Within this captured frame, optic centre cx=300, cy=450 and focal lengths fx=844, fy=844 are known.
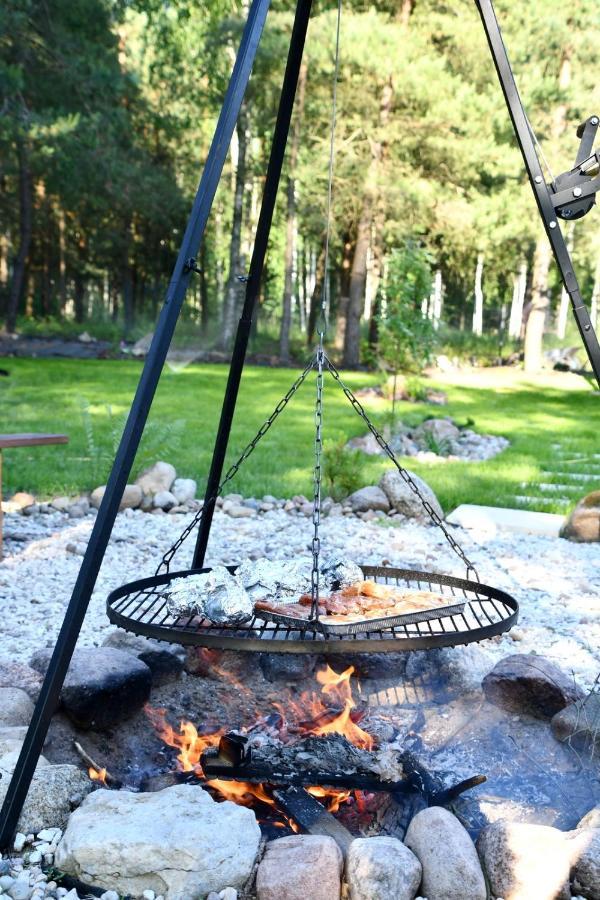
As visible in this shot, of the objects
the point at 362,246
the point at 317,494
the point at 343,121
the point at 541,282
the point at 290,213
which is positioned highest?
the point at 343,121

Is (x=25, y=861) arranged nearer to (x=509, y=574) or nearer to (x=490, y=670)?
(x=490, y=670)

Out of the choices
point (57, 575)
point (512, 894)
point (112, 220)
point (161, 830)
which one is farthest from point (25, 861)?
point (112, 220)

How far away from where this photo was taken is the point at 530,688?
8.97 ft

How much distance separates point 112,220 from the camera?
24.7 m

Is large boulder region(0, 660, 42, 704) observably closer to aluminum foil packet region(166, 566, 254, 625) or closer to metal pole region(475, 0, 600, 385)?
aluminum foil packet region(166, 566, 254, 625)

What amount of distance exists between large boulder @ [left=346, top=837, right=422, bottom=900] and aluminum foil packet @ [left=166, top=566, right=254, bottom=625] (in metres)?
Result: 0.70

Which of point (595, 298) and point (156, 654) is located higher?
point (595, 298)

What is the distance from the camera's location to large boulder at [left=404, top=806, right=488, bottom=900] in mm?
1881

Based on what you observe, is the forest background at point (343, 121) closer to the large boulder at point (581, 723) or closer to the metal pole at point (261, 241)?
the metal pole at point (261, 241)

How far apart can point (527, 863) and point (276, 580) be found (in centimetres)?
111

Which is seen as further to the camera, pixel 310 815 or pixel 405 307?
pixel 405 307

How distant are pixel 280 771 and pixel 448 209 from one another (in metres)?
16.9

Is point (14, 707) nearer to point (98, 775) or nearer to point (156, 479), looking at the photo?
point (98, 775)

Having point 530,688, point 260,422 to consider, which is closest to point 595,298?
point 260,422
